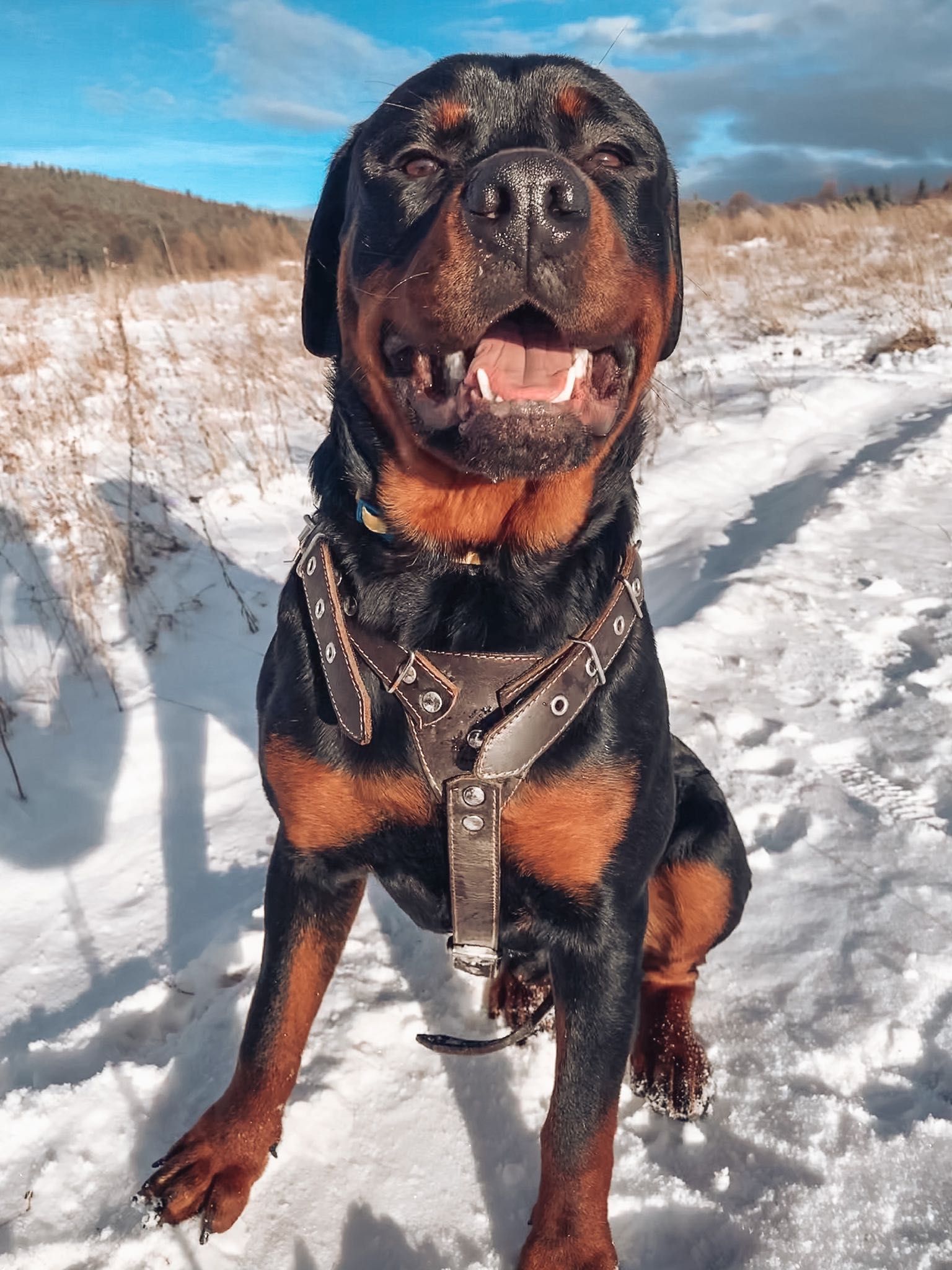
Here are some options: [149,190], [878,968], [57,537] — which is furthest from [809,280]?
[149,190]

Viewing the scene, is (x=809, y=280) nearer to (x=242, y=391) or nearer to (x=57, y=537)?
(x=242, y=391)

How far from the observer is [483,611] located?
1.53m

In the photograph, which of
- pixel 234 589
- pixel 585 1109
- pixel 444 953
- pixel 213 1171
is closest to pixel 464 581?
pixel 585 1109

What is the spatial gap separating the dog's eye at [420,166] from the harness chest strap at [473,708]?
0.72 meters

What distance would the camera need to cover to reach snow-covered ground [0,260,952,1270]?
1554 mm

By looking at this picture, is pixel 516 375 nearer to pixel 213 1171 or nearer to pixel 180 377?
pixel 213 1171

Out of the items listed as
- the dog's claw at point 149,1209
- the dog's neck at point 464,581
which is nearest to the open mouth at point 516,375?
the dog's neck at point 464,581

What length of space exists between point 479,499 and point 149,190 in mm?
37686

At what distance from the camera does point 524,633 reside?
4.99ft

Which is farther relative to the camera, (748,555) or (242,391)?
(242,391)

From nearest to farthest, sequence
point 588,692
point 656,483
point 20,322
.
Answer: point 588,692
point 656,483
point 20,322

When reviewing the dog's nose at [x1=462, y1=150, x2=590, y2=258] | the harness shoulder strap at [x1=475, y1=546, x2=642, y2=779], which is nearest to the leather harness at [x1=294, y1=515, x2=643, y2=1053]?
the harness shoulder strap at [x1=475, y1=546, x2=642, y2=779]

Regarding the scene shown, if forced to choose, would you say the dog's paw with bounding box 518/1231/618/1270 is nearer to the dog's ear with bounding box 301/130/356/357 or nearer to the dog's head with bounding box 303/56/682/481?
the dog's head with bounding box 303/56/682/481

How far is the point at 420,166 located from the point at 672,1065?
5.95 ft
